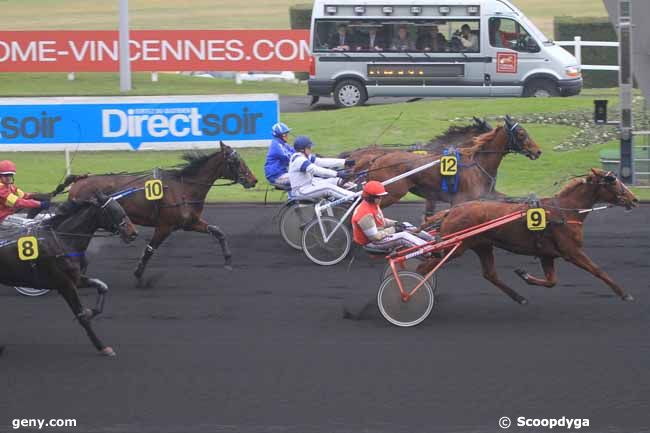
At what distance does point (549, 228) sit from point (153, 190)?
442cm

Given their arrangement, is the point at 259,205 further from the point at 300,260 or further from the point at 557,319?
the point at 557,319

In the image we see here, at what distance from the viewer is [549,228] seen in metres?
10.2

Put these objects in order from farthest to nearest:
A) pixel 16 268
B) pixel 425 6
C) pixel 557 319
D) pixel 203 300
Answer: pixel 425 6 < pixel 203 300 < pixel 557 319 < pixel 16 268

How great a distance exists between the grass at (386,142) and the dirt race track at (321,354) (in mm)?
5274

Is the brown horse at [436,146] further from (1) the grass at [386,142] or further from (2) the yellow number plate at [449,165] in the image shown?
(1) the grass at [386,142]

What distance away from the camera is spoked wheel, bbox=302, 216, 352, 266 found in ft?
41.2

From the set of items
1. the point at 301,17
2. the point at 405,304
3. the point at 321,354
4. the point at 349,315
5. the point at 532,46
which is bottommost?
the point at 321,354

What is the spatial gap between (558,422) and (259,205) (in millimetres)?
9636

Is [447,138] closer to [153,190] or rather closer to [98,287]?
[153,190]

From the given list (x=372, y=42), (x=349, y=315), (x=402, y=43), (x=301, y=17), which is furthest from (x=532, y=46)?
(x=349, y=315)

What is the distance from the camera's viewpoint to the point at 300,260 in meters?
13.1

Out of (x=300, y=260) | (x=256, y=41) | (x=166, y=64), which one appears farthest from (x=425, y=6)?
(x=300, y=260)

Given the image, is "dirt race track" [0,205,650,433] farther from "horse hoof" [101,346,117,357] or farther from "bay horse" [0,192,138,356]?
"bay horse" [0,192,138,356]

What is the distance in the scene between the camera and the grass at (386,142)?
1812cm
